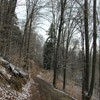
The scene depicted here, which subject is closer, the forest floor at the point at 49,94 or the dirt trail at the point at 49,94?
the forest floor at the point at 49,94

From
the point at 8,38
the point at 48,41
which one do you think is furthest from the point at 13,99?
the point at 48,41

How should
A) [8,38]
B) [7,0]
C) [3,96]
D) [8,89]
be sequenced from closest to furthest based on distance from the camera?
1. [3,96]
2. [8,89]
3. [7,0]
4. [8,38]

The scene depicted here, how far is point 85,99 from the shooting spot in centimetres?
1266

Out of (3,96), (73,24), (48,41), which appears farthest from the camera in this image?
(48,41)

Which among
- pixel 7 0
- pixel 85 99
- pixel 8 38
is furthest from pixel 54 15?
pixel 85 99

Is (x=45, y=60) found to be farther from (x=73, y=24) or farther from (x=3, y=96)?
(x=3, y=96)

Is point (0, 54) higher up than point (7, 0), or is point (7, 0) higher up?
point (7, 0)

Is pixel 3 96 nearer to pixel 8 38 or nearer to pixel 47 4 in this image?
pixel 8 38

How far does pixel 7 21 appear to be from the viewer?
16.0 m

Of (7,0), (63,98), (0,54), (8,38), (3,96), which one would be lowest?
(63,98)

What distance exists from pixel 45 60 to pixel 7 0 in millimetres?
34048

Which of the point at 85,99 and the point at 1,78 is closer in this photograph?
the point at 1,78

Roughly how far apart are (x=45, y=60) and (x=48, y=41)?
164 inches

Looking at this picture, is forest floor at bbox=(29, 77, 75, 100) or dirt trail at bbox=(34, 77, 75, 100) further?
dirt trail at bbox=(34, 77, 75, 100)
